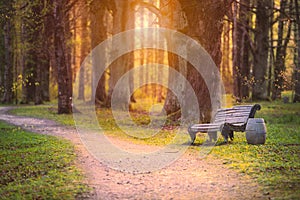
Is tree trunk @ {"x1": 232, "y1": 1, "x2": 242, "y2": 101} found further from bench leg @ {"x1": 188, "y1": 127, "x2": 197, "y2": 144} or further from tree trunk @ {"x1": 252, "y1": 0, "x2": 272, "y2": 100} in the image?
bench leg @ {"x1": 188, "y1": 127, "x2": 197, "y2": 144}

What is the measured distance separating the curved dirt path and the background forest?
5.48 meters

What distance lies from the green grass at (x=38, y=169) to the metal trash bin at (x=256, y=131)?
4942 mm

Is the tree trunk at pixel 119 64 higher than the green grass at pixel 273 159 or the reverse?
higher

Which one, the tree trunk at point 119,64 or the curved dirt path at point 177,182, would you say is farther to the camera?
the tree trunk at point 119,64

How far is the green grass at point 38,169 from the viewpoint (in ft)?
28.5

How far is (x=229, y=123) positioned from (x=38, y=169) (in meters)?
5.96

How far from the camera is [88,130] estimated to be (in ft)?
61.2

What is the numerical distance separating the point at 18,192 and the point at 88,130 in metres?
9.93

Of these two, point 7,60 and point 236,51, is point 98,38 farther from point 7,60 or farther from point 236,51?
point 236,51

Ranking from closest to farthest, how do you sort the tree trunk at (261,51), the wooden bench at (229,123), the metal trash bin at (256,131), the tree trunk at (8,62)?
the metal trash bin at (256,131) → the wooden bench at (229,123) → the tree trunk at (261,51) → the tree trunk at (8,62)

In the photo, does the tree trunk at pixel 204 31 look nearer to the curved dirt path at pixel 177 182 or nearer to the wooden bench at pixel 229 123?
the wooden bench at pixel 229 123

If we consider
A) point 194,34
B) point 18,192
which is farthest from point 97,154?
point 194,34

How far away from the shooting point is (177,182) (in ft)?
30.7

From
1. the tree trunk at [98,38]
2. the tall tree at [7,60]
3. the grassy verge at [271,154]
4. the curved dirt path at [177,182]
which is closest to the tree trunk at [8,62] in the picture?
the tall tree at [7,60]
